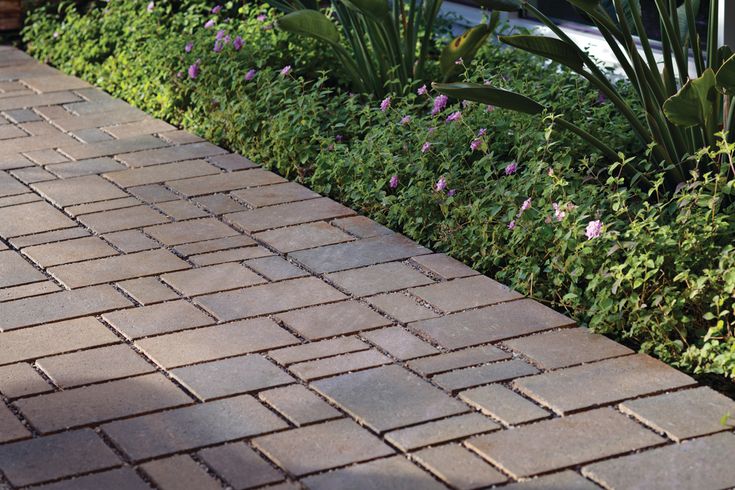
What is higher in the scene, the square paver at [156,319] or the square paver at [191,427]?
the square paver at [191,427]

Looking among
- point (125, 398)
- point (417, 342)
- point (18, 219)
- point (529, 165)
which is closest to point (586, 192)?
point (529, 165)

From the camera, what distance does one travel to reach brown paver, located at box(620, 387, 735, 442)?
3.10 m

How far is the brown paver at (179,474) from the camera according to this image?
285 cm

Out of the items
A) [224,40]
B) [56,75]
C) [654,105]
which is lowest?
[56,75]

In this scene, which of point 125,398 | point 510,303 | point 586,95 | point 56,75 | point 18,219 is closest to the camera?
point 125,398

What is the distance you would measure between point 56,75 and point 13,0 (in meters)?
1.54

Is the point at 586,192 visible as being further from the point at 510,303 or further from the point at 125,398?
the point at 125,398

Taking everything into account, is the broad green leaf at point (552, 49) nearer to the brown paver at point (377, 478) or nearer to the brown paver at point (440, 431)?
the brown paver at point (440, 431)

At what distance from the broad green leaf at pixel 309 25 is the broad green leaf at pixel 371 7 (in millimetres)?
147

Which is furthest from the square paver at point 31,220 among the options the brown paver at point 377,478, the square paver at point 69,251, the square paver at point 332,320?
the brown paver at point 377,478

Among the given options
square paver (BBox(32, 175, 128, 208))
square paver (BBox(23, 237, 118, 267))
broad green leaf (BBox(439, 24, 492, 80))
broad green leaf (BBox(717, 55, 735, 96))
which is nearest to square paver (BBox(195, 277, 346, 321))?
square paver (BBox(23, 237, 118, 267))

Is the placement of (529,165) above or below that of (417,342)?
above

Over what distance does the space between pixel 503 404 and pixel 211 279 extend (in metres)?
1.35

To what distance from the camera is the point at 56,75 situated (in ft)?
24.6
